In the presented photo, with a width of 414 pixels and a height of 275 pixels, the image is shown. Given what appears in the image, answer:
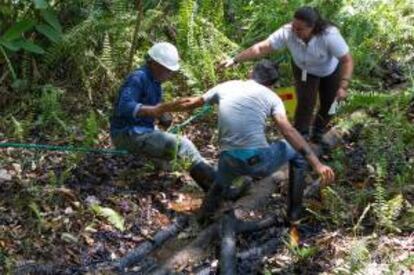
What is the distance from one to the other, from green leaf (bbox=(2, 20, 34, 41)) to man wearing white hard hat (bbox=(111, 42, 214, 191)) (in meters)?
1.89

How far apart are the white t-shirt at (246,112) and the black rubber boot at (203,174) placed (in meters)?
0.63

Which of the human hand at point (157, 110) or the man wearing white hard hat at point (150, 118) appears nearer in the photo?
the human hand at point (157, 110)

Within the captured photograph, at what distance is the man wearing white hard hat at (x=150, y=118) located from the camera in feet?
18.9

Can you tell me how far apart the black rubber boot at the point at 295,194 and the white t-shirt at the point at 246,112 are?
0.40m

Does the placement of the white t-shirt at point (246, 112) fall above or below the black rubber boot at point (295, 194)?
above

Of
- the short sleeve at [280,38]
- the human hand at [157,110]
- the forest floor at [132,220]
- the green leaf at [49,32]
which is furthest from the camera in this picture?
the green leaf at [49,32]

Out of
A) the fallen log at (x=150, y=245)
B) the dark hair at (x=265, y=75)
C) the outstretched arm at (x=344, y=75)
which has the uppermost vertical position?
the dark hair at (x=265, y=75)

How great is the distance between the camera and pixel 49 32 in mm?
Answer: 7453

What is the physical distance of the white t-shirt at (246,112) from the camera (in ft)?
16.6

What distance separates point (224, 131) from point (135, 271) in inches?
50.5

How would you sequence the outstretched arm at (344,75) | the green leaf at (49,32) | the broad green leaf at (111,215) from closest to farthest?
the broad green leaf at (111,215) < the outstretched arm at (344,75) < the green leaf at (49,32)

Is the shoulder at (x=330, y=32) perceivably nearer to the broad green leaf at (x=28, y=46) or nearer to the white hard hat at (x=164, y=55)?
the white hard hat at (x=164, y=55)

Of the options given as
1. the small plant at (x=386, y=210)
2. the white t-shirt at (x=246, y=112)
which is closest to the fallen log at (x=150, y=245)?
the white t-shirt at (x=246, y=112)

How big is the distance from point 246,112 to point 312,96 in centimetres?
178
